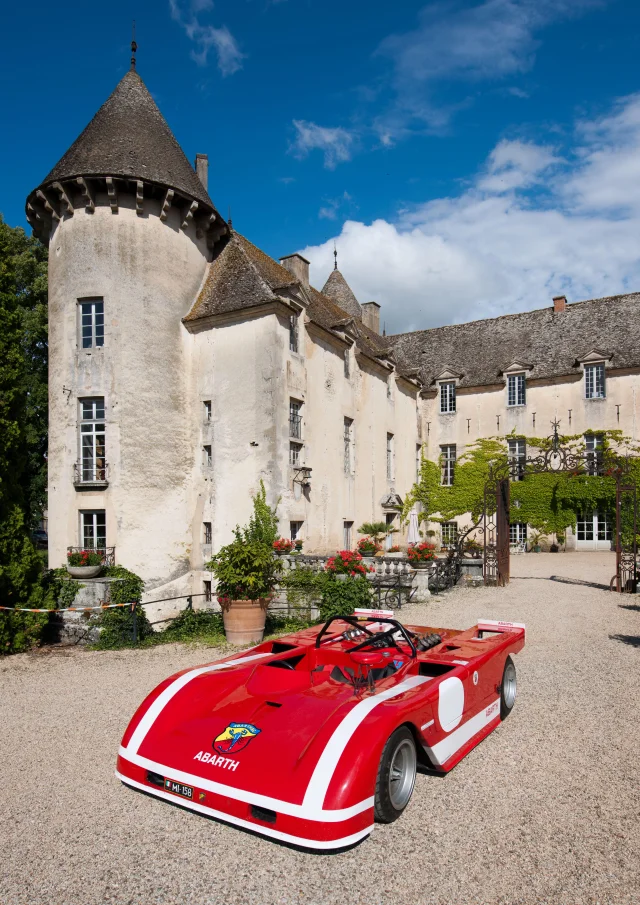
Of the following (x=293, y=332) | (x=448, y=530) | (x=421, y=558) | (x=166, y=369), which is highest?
(x=293, y=332)

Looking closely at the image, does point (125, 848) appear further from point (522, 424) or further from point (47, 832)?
point (522, 424)

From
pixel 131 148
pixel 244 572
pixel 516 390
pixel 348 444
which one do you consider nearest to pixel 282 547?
pixel 244 572

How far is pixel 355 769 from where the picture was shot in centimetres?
383

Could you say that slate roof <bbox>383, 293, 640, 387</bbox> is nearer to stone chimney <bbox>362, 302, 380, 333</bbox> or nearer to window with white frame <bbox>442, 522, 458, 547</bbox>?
stone chimney <bbox>362, 302, 380, 333</bbox>

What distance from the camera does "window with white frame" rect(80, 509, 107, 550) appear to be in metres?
17.4

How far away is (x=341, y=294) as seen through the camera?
1185 inches

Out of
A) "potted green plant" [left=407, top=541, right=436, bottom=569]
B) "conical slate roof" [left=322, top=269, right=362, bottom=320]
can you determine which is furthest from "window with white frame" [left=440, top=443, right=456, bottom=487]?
"potted green plant" [left=407, top=541, right=436, bottom=569]

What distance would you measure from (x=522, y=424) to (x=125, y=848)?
2782 cm

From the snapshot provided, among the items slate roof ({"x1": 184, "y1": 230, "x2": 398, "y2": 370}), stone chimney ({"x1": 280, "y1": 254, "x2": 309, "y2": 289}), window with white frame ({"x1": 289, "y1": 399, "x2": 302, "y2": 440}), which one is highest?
stone chimney ({"x1": 280, "y1": 254, "x2": 309, "y2": 289})

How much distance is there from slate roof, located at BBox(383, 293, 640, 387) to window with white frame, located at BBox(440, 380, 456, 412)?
70 cm

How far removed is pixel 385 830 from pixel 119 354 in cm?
1586

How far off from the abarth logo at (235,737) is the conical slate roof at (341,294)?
26.9 m

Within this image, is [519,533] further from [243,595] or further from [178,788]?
[178,788]

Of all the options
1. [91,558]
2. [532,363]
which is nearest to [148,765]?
[91,558]
